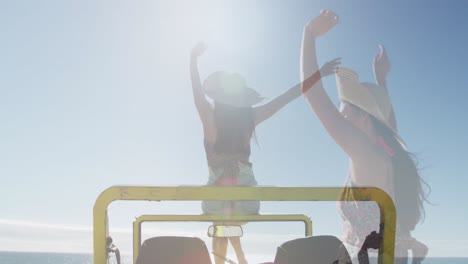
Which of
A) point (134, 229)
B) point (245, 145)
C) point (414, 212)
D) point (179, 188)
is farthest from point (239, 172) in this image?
point (414, 212)

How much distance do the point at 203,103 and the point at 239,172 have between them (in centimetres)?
77

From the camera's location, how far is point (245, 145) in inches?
182

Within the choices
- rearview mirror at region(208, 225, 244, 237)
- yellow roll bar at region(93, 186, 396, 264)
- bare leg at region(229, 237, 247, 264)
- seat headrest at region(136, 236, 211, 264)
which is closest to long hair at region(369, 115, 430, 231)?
yellow roll bar at region(93, 186, 396, 264)

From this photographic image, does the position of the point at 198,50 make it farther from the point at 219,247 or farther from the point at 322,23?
the point at 322,23

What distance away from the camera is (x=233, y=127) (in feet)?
15.2

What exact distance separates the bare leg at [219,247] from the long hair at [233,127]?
2.87 ft

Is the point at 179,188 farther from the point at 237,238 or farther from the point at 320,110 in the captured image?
the point at 237,238

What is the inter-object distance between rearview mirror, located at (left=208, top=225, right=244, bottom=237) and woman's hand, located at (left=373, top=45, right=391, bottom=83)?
6.10 ft

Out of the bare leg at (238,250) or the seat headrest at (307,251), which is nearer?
the seat headrest at (307,251)

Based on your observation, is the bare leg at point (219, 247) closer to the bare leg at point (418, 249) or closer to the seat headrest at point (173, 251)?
the seat headrest at point (173, 251)

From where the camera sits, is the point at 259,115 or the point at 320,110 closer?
the point at 320,110

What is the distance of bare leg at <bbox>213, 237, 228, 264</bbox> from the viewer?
15.1ft

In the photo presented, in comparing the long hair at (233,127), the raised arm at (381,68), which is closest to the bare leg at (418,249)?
the raised arm at (381,68)

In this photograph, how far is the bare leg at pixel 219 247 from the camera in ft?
15.1
